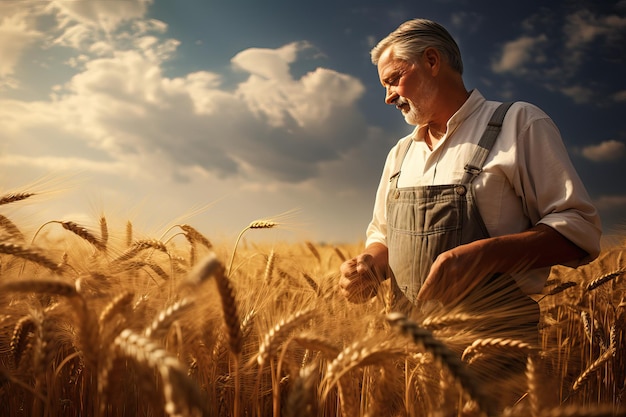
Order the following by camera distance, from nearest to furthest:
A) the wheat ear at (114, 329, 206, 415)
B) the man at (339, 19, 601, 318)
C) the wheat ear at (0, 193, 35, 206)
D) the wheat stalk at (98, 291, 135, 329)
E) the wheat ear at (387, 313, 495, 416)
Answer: the wheat ear at (114, 329, 206, 415), the wheat ear at (387, 313, 495, 416), the wheat stalk at (98, 291, 135, 329), the man at (339, 19, 601, 318), the wheat ear at (0, 193, 35, 206)

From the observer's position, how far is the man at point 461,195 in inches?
73.7

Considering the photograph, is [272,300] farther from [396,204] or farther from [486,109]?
[486,109]

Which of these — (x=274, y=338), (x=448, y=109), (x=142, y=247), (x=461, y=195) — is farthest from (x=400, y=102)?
(x=274, y=338)

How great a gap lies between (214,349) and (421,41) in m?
1.91

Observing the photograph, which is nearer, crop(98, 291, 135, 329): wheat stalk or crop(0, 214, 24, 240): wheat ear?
crop(98, 291, 135, 329): wheat stalk

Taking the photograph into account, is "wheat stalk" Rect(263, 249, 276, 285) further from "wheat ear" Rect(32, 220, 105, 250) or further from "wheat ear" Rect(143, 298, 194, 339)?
"wheat ear" Rect(143, 298, 194, 339)

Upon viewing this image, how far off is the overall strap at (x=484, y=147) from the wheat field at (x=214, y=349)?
0.69 m

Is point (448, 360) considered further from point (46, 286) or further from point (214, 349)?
point (214, 349)

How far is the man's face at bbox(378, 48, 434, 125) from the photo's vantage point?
7.93 ft

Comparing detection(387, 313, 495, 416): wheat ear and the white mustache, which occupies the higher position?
the white mustache

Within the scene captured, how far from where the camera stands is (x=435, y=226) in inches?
84.9

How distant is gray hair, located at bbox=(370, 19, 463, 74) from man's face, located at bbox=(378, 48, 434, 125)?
0.05 metres

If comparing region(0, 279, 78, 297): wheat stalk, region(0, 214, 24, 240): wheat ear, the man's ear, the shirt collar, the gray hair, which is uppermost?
the gray hair

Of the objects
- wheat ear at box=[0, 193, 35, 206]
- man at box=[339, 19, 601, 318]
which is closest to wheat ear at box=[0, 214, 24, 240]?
wheat ear at box=[0, 193, 35, 206]
